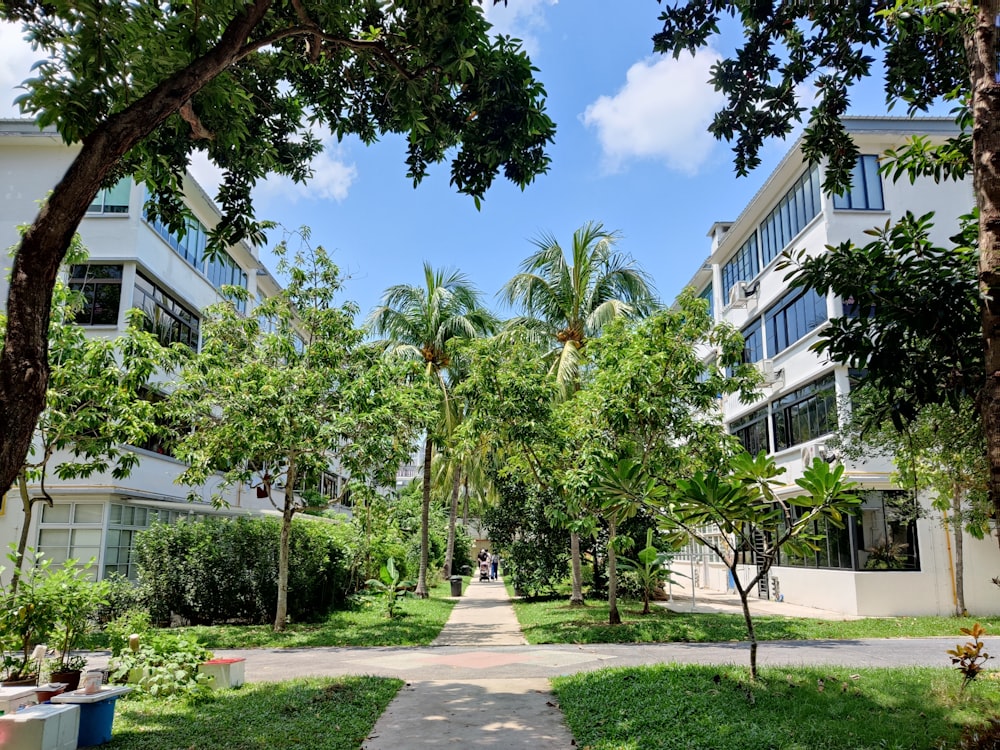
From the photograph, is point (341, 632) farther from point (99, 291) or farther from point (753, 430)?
point (753, 430)

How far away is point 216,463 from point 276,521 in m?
3.54

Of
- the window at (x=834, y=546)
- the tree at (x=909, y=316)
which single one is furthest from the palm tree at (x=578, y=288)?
the tree at (x=909, y=316)

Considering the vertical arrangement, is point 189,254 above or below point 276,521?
above

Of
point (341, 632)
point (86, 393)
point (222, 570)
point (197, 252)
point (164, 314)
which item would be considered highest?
point (197, 252)

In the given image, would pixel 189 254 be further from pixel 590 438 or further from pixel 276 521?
pixel 590 438

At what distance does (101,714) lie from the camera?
7.18 m

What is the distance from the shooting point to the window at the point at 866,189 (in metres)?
21.5

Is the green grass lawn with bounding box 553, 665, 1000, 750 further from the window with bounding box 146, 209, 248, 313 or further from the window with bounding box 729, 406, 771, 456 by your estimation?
the window with bounding box 729, 406, 771, 456

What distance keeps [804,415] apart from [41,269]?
73.6 ft

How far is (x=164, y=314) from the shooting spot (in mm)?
21500

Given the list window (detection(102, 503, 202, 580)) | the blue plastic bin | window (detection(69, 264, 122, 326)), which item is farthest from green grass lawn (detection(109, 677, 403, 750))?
window (detection(69, 264, 122, 326))

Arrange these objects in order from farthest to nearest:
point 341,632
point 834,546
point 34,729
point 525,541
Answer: point 525,541
point 834,546
point 341,632
point 34,729

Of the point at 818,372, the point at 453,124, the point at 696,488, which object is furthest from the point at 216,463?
the point at 818,372

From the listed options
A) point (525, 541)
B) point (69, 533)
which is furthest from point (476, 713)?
point (525, 541)
